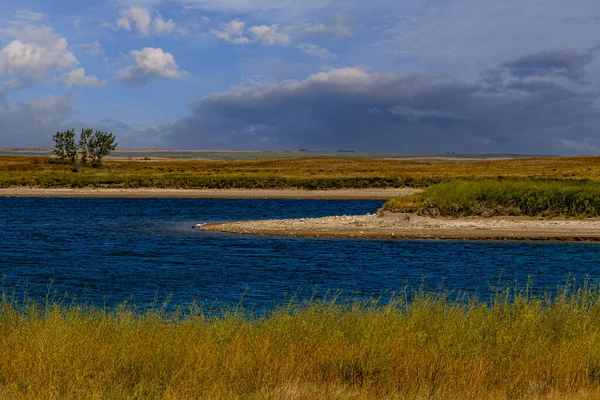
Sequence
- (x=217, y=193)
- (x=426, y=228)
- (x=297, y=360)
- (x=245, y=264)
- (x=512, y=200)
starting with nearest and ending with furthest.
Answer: (x=297, y=360)
(x=245, y=264)
(x=426, y=228)
(x=512, y=200)
(x=217, y=193)

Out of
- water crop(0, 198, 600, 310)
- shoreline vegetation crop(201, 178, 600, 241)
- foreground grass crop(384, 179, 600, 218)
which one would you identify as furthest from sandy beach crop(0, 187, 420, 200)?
shoreline vegetation crop(201, 178, 600, 241)

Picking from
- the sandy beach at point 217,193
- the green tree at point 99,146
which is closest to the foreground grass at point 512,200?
the sandy beach at point 217,193

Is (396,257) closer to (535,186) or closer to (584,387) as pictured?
(535,186)

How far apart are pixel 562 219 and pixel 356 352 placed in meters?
38.6

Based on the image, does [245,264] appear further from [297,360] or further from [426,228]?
[297,360]

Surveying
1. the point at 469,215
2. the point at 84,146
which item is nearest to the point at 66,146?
the point at 84,146

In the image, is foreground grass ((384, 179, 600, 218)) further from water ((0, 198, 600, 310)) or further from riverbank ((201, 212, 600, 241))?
water ((0, 198, 600, 310))

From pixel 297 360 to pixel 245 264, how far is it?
69.5 ft

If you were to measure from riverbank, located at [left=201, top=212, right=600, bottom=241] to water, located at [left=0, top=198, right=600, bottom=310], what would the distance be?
1943mm

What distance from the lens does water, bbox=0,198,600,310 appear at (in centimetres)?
2497

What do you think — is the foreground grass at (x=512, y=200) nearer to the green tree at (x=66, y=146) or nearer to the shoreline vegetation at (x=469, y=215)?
the shoreline vegetation at (x=469, y=215)

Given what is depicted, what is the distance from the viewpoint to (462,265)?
31.2 m

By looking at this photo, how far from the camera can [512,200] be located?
1854 inches

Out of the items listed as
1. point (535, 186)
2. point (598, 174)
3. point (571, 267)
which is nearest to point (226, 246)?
point (571, 267)
